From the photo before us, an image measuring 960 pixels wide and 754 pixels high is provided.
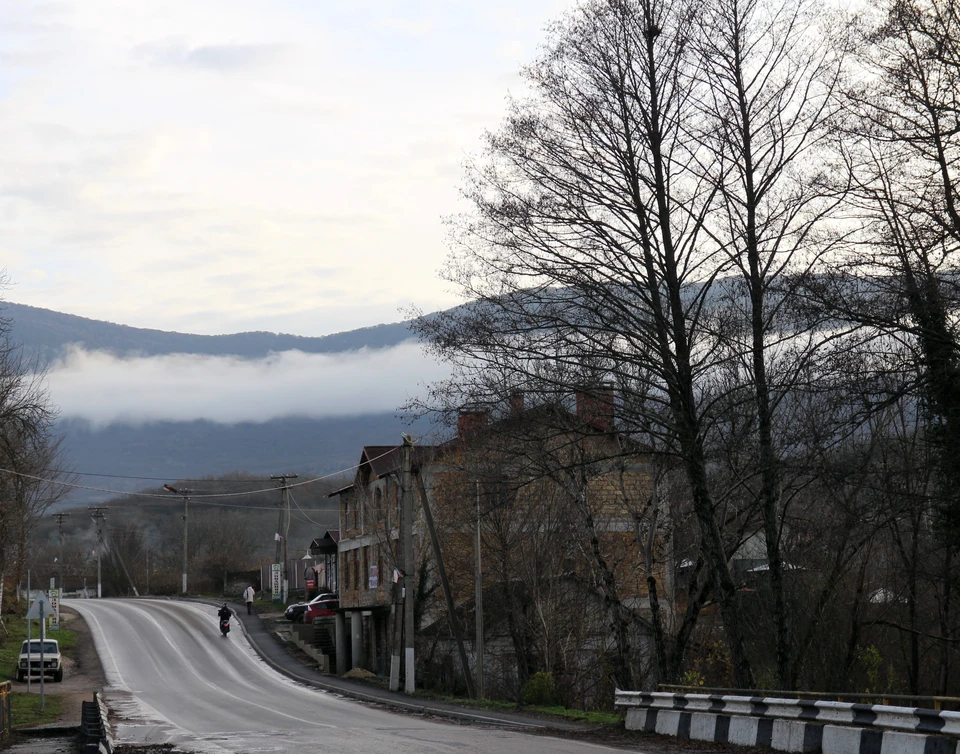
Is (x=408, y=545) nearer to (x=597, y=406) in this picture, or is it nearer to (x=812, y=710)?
(x=597, y=406)

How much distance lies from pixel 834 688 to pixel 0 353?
2935 cm

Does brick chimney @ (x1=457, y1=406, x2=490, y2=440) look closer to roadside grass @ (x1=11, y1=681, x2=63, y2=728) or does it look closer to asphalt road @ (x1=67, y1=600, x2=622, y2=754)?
asphalt road @ (x1=67, y1=600, x2=622, y2=754)

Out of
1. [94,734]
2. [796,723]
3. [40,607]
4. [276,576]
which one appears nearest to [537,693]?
[40,607]

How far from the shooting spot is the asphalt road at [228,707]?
1825 centimetres

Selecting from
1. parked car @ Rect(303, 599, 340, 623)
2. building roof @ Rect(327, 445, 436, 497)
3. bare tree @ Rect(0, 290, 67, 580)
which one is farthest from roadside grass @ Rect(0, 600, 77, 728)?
building roof @ Rect(327, 445, 436, 497)

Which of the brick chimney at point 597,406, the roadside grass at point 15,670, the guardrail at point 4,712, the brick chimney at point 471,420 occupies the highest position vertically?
the brick chimney at point 597,406

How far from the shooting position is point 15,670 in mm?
40312

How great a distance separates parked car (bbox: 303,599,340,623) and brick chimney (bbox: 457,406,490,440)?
4114 centimetres

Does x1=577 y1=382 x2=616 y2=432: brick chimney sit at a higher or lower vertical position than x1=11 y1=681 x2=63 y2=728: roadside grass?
higher

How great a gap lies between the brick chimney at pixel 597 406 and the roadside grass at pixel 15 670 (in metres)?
13.6

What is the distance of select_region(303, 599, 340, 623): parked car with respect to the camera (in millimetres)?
60281

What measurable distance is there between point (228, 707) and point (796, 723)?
1882 cm

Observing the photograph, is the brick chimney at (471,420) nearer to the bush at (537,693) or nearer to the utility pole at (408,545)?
the bush at (537,693)

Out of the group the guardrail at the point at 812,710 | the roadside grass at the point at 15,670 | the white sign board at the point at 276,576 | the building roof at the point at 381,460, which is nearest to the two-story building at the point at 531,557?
the building roof at the point at 381,460
